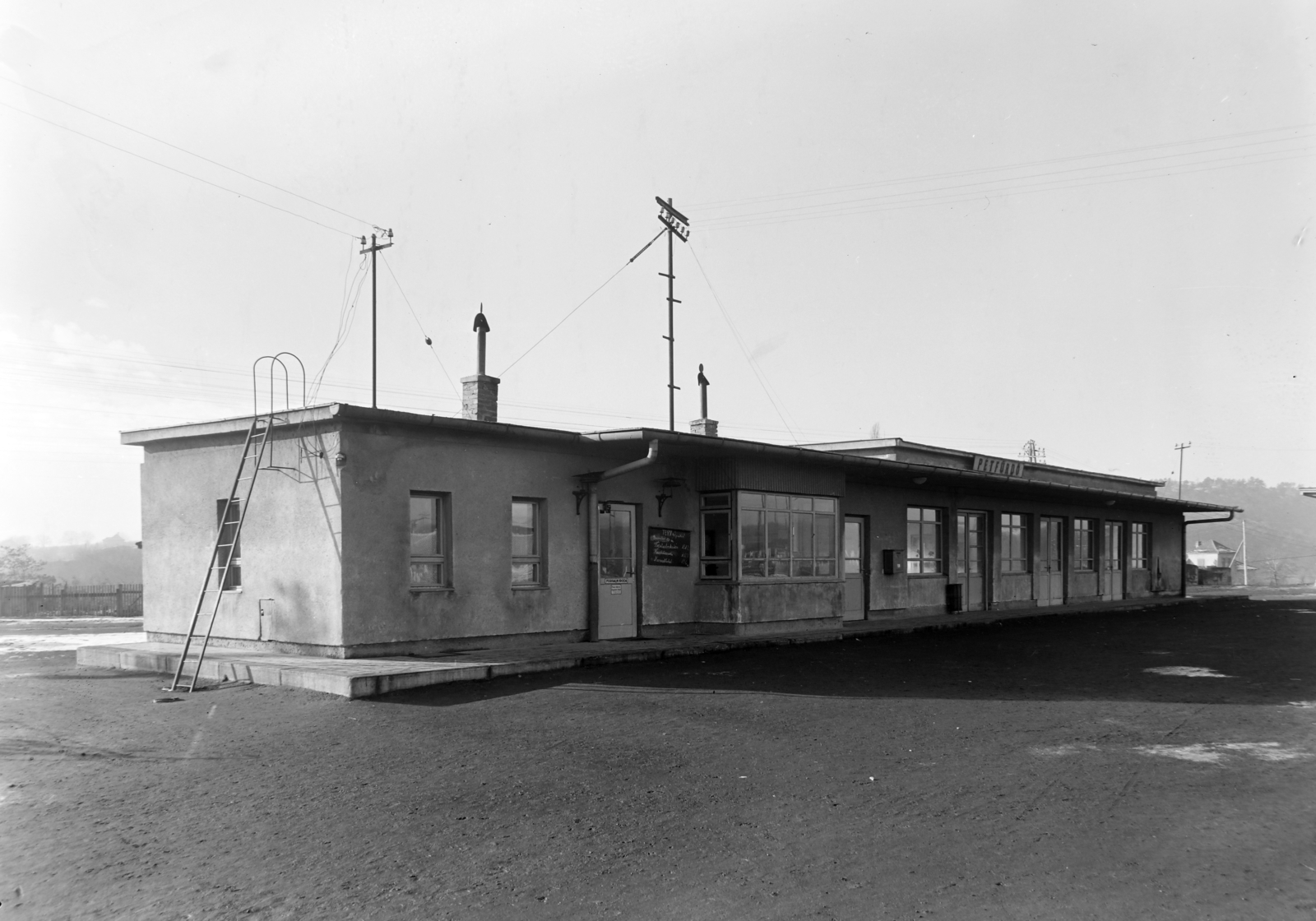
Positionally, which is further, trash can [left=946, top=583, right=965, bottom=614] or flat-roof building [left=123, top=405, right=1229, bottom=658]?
trash can [left=946, top=583, right=965, bottom=614]

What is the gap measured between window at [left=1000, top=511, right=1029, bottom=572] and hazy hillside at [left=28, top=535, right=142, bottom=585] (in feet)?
172

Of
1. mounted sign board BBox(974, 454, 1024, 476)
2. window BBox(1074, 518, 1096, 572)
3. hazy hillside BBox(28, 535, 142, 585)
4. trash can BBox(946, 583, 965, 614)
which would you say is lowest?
hazy hillside BBox(28, 535, 142, 585)

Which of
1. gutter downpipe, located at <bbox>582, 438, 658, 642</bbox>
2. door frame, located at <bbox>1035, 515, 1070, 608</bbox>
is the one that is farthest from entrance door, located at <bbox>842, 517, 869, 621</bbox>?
door frame, located at <bbox>1035, 515, 1070, 608</bbox>

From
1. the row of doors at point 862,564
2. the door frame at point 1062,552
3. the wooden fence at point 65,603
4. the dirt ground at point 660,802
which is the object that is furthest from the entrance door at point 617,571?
the wooden fence at point 65,603

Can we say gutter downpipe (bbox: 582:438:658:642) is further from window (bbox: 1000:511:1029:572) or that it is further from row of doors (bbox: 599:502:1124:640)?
window (bbox: 1000:511:1029:572)

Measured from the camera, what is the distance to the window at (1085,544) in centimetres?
2927

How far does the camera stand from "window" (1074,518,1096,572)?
96.0ft

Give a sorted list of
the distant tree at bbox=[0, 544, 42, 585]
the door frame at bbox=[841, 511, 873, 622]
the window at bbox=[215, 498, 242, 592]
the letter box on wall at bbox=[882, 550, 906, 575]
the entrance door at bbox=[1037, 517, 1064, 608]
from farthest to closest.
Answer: the distant tree at bbox=[0, 544, 42, 585] < the entrance door at bbox=[1037, 517, 1064, 608] < the letter box on wall at bbox=[882, 550, 906, 575] < the door frame at bbox=[841, 511, 873, 622] < the window at bbox=[215, 498, 242, 592]

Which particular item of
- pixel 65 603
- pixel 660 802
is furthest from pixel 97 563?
pixel 660 802

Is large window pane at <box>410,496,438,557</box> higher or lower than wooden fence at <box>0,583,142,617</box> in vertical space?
higher

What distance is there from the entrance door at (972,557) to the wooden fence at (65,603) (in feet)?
75.9

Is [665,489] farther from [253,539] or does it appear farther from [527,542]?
[253,539]

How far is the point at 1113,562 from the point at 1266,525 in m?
149

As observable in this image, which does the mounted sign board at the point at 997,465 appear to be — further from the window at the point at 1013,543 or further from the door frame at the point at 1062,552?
the door frame at the point at 1062,552
